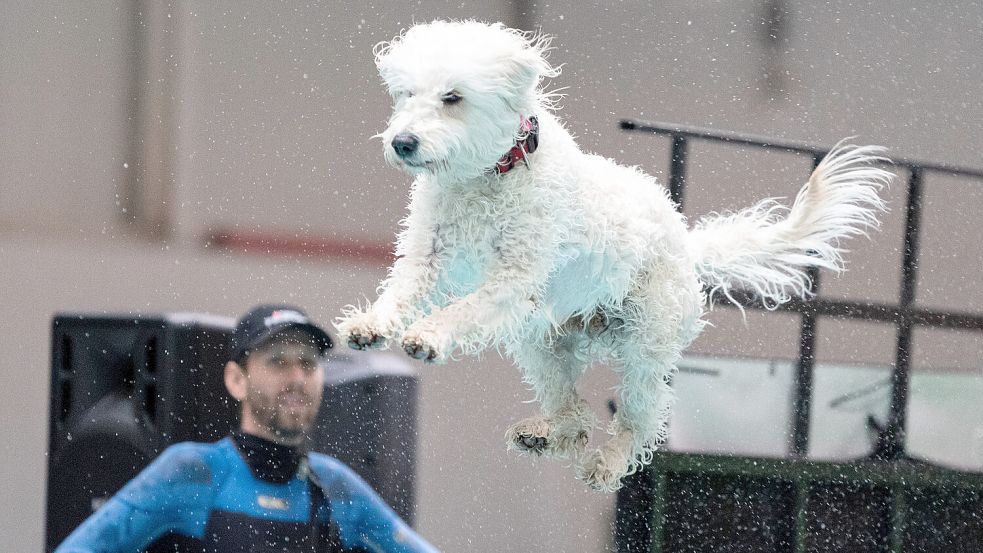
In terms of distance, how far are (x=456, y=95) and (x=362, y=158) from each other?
1.04 m

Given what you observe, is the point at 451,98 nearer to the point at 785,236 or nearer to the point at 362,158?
the point at 785,236

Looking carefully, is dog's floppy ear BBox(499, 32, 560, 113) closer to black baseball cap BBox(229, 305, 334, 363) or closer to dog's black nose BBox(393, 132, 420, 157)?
dog's black nose BBox(393, 132, 420, 157)

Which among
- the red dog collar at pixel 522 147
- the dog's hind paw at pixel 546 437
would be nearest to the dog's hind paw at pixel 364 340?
the red dog collar at pixel 522 147

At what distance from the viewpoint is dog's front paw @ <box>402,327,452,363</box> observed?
3.10ft

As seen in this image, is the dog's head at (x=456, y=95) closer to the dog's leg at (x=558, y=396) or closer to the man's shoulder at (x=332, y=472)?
the dog's leg at (x=558, y=396)

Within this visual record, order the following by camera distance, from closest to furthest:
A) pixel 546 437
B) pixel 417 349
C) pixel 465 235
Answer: pixel 417 349 < pixel 465 235 < pixel 546 437

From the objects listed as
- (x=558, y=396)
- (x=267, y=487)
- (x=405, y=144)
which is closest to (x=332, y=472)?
(x=267, y=487)

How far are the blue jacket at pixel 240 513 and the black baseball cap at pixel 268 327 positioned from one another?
22 centimetres

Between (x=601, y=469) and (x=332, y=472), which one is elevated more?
(x=601, y=469)

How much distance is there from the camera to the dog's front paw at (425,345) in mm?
944

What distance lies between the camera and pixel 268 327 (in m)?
1.95

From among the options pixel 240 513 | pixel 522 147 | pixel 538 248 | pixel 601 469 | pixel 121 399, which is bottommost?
pixel 240 513

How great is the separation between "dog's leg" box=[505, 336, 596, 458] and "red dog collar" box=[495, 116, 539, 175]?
0.93 ft

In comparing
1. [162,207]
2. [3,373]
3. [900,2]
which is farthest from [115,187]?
[900,2]
